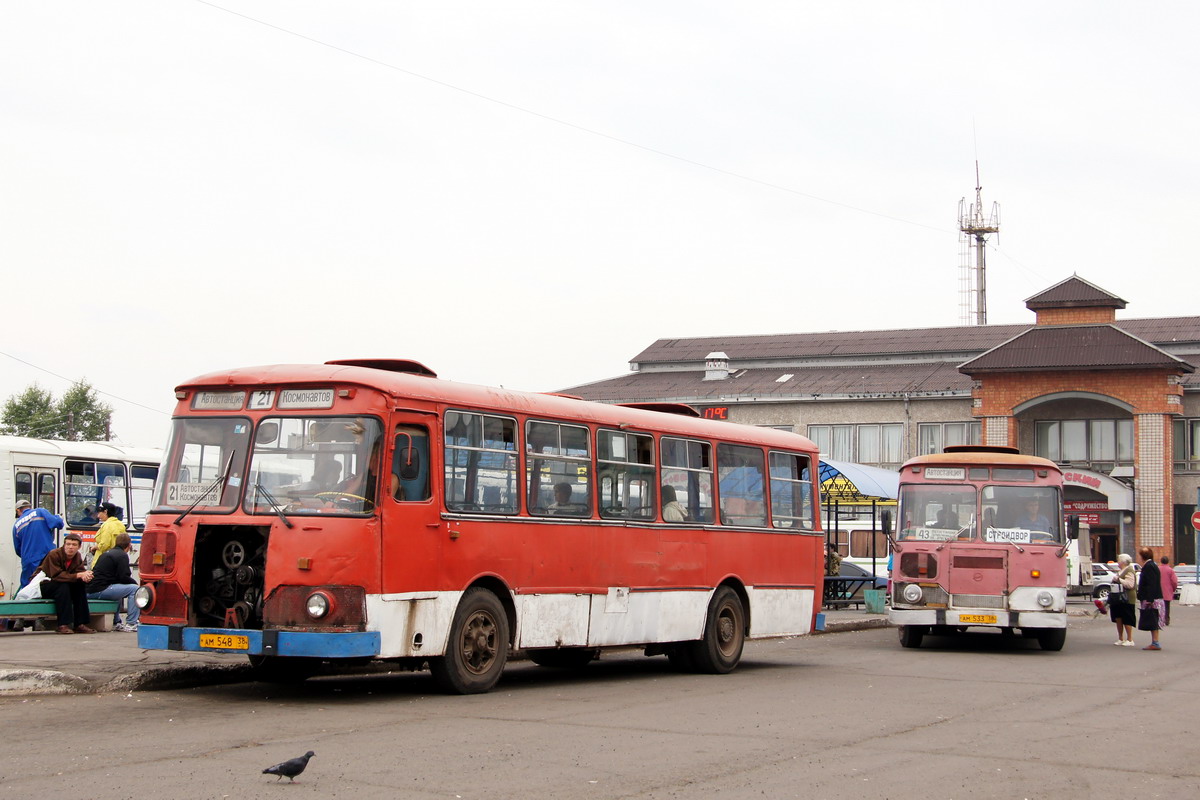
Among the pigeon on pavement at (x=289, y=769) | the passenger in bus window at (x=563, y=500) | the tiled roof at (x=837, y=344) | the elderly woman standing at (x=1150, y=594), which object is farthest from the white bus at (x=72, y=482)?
the tiled roof at (x=837, y=344)

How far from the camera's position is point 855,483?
31672mm

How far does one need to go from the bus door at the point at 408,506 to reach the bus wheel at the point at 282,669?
1.85 meters

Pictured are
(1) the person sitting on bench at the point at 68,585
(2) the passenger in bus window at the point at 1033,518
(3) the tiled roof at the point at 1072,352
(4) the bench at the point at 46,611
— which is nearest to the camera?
(1) the person sitting on bench at the point at 68,585

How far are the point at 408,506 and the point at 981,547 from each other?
1193 centimetres

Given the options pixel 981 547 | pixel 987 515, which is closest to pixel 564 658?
pixel 981 547

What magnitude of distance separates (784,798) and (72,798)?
4.00 metres

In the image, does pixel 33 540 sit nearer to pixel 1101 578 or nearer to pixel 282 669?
pixel 282 669

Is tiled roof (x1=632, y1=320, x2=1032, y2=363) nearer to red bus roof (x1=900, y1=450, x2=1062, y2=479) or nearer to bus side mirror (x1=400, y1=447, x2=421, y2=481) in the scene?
red bus roof (x1=900, y1=450, x2=1062, y2=479)

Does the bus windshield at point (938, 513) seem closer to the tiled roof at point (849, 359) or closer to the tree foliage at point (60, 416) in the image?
the tiled roof at point (849, 359)

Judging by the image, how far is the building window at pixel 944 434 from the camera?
61000mm

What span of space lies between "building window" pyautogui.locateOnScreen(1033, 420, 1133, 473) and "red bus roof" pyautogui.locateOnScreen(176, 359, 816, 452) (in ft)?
149

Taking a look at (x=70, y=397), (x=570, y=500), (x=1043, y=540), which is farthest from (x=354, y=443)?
(x=70, y=397)

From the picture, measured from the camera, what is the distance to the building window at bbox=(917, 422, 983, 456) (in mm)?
61000

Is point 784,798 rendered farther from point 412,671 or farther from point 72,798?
point 412,671
